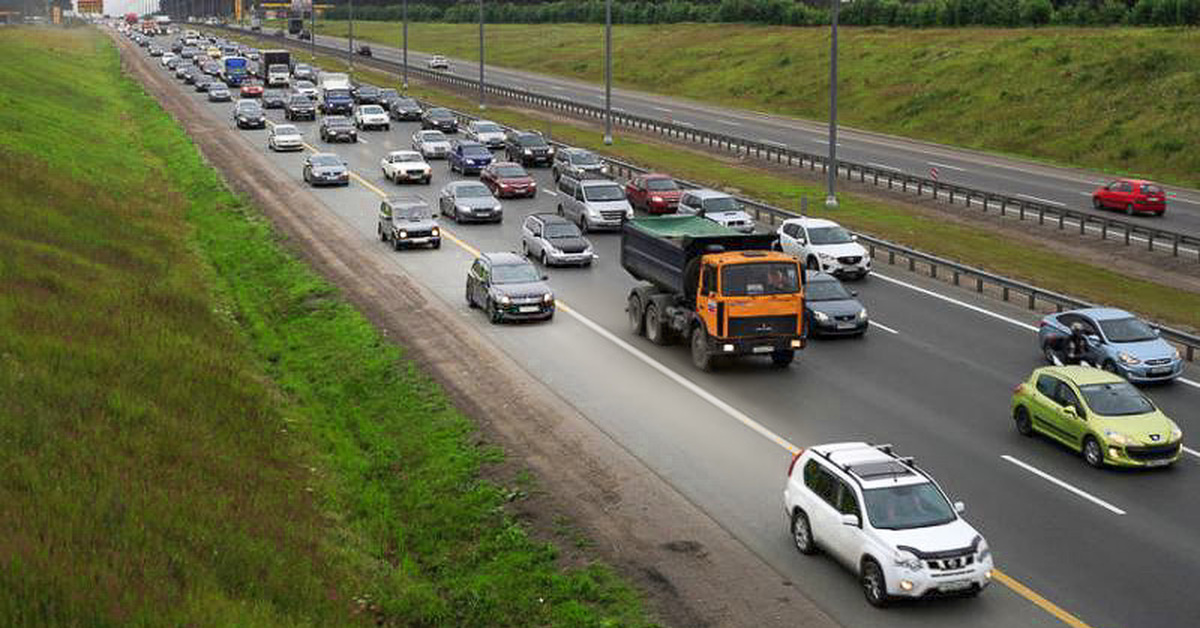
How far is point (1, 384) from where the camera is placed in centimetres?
2241

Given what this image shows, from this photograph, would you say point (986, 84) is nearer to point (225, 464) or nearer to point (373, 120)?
point (373, 120)

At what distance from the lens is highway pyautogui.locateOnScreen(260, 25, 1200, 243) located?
194 ft

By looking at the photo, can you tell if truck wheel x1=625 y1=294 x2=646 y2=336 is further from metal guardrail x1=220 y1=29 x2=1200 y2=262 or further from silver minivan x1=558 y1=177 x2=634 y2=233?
metal guardrail x1=220 y1=29 x2=1200 y2=262

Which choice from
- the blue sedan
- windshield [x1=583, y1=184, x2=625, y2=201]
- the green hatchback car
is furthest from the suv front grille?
windshield [x1=583, y1=184, x2=625, y2=201]

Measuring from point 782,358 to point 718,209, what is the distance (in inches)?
693

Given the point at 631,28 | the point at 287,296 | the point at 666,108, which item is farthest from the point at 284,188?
the point at 631,28

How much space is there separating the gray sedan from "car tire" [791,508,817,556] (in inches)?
1206

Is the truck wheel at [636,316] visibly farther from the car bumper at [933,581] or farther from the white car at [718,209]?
the car bumper at [933,581]

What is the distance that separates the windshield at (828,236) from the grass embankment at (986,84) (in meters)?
33.3

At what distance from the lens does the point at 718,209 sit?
47.3 meters

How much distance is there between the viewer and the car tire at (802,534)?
19422 millimetres

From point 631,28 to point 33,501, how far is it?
152799mm

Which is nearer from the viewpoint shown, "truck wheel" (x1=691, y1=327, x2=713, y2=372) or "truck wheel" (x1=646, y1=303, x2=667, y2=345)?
A: "truck wheel" (x1=691, y1=327, x2=713, y2=372)

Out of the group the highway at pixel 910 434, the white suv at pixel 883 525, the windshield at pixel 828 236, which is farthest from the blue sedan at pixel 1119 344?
the white suv at pixel 883 525
